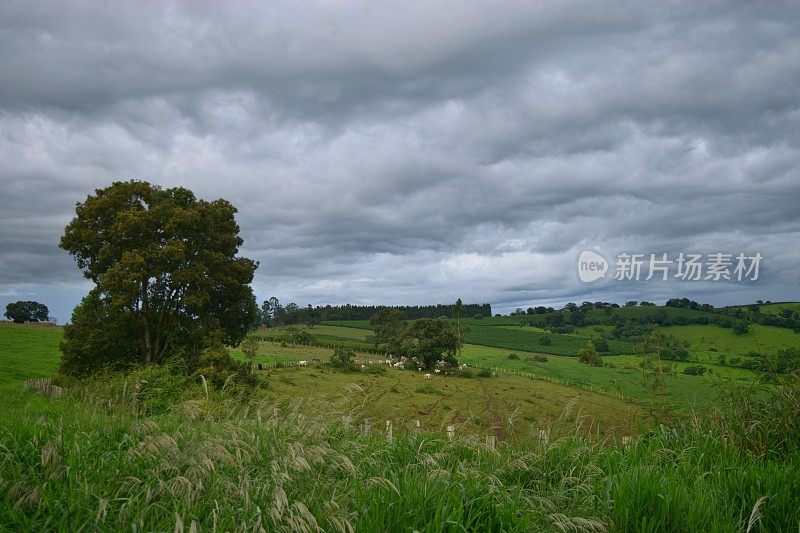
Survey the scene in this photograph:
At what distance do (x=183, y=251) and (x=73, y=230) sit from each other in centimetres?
626

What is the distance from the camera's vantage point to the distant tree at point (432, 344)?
214 ft

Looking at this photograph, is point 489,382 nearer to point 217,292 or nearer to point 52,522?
point 217,292

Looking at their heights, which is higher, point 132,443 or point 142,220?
point 142,220

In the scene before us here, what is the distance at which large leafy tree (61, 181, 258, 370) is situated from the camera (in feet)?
90.7

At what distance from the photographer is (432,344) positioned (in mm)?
65250

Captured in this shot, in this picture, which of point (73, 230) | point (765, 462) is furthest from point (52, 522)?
point (73, 230)

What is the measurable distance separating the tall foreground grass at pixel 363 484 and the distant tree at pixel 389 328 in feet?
216

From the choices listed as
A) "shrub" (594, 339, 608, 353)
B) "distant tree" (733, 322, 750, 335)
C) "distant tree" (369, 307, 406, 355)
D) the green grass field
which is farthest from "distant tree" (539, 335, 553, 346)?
"distant tree" (733, 322, 750, 335)

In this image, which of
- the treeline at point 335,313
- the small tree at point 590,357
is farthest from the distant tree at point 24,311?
the small tree at point 590,357

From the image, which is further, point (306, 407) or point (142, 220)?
point (142, 220)

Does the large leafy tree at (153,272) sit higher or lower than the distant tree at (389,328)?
higher

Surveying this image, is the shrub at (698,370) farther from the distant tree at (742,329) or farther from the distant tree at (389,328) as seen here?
the distant tree at (389,328)

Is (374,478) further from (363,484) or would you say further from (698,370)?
(698,370)

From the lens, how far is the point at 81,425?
7.25m
